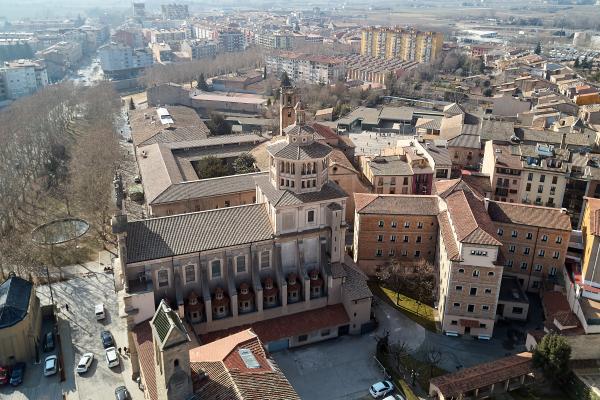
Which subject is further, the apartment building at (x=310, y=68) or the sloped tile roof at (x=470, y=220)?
the apartment building at (x=310, y=68)

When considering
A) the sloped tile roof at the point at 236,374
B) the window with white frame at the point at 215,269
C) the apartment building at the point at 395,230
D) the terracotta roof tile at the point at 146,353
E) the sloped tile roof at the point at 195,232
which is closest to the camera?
the sloped tile roof at the point at 236,374

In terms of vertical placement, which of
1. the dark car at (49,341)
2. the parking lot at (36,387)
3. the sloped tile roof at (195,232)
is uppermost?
the sloped tile roof at (195,232)

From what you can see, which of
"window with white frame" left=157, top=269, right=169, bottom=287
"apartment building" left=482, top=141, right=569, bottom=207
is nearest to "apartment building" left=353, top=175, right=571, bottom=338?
"apartment building" left=482, top=141, right=569, bottom=207

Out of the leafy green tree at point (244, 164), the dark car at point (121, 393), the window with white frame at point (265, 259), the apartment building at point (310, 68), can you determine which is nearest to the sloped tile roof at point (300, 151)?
the window with white frame at point (265, 259)

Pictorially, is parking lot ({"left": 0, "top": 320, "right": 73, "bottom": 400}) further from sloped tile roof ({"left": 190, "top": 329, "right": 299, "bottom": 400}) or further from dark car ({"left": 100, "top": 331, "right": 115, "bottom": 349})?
sloped tile roof ({"left": 190, "top": 329, "right": 299, "bottom": 400})

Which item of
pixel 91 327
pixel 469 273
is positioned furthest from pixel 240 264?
pixel 469 273

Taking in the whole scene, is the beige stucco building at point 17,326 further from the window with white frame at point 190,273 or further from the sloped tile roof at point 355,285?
the sloped tile roof at point 355,285
